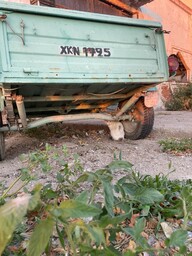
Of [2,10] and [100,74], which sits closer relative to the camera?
[2,10]

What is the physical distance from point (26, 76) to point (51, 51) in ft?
1.30

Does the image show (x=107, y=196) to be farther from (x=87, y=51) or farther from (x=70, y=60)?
(x=87, y=51)

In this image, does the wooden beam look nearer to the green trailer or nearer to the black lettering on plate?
the green trailer

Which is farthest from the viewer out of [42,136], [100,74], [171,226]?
[42,136]

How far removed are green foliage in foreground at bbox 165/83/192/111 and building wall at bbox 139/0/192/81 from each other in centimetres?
81

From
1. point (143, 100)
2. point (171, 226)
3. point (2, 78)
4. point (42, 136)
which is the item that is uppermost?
point (2, 78)

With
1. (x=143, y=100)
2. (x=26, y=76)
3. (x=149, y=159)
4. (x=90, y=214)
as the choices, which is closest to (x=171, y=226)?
(x=90, y=214)

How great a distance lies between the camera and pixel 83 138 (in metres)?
4.24

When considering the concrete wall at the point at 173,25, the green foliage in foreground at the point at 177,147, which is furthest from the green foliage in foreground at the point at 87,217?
the concrete wall at the point at 173,25

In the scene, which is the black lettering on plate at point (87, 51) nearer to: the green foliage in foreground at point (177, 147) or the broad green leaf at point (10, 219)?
the green foliage in foreground at point (177, 147)

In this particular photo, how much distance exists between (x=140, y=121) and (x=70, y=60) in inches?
63.3

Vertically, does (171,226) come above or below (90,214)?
below

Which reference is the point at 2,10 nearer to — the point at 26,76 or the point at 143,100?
the point at 26,76

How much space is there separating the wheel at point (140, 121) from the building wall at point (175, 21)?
6.09 metres
